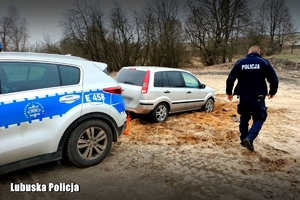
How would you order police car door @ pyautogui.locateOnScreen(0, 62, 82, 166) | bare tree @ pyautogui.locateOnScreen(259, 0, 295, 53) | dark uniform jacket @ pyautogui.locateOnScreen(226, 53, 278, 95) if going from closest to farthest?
police car door @ pyautogui.locateOnScreen(0, 62, 82, 166), dark uniform jacket @ pyautogui.locateOnScreen(226, 53, 278, 95), bare tree @ pyautogui.locateOnScreen(259, 0, 295, 53)

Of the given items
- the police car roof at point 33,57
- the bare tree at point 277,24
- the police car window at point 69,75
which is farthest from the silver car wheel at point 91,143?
the bare tree at point 277,24

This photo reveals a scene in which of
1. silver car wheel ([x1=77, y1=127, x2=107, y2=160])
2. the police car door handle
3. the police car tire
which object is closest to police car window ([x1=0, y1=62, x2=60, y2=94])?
the police car door handle

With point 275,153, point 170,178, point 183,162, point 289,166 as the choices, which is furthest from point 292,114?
point 170,178

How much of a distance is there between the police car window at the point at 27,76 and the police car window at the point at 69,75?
7cm

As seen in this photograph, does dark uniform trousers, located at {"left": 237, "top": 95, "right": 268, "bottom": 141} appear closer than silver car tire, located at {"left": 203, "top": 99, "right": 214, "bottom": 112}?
Yes

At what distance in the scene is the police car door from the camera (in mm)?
2844

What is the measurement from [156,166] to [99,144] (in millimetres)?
944

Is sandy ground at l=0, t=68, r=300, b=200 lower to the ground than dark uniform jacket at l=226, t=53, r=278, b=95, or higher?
lower

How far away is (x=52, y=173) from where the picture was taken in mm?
3430

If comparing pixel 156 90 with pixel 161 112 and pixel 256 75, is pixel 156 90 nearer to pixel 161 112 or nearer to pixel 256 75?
pixel 161 112

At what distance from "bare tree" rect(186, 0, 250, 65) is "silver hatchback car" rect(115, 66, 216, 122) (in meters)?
22.6

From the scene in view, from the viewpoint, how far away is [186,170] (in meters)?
3.59

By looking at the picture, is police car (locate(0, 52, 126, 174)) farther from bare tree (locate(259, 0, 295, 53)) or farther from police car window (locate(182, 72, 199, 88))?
bare tree (locate(259, 0, 295, 53))

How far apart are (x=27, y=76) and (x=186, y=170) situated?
2562mm
